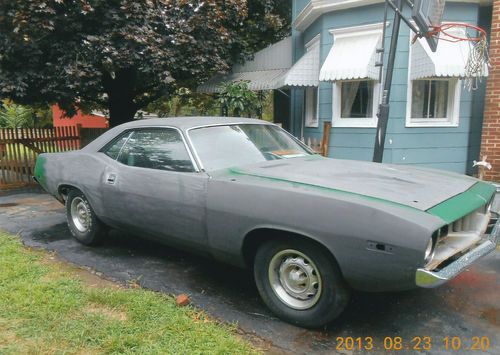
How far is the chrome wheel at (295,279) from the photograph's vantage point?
2850 millimetres

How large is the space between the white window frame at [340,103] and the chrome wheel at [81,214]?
5.68 m

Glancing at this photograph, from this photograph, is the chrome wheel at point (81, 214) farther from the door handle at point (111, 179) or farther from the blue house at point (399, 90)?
the blue house at point (399, 90)

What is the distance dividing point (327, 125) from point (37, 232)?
18.2ft

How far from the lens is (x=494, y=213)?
11.9 feet

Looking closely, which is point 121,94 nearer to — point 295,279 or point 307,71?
point 307,71

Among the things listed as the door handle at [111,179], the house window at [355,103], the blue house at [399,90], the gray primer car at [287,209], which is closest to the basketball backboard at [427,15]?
the blue house at [399,90]

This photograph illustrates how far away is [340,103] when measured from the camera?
8.70 meters

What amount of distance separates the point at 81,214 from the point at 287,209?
2.98 m

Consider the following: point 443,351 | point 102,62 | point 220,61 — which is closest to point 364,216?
point 443,351

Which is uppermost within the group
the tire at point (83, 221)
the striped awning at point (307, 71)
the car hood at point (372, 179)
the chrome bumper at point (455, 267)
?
the striped awning at point (307, 71)

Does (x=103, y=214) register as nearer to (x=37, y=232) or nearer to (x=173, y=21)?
(x=37, y=232)

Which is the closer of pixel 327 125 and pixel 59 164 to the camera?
pixel 59 164

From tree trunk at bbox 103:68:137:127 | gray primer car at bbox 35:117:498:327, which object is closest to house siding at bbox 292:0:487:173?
gray primer car at bbox 35:117:498:327

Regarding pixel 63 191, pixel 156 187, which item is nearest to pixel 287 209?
pixel 156 187
